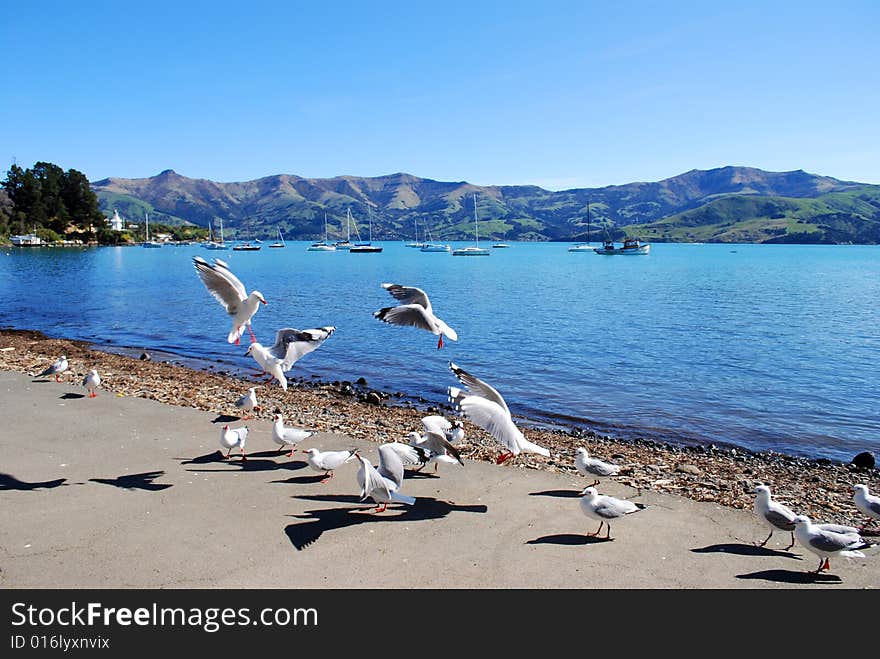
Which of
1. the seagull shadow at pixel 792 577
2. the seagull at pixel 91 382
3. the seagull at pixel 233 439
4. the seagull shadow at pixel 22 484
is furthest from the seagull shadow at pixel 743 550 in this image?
the seagull at pixel 91 382

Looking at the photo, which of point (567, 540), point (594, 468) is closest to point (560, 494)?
point (594, 468)

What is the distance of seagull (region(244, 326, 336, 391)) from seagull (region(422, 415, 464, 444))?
8.95ft

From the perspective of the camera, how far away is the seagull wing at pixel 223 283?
1203cm

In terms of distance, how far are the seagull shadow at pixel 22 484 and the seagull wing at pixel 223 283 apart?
4.27m

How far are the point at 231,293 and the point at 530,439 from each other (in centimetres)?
788

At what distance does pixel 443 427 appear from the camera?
1132cm

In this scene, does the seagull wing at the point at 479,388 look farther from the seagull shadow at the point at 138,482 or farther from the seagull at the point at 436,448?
the seagull shadow at the point at 138,482

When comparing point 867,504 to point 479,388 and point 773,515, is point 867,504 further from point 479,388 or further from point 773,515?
point 479,388

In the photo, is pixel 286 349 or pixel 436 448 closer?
pixel 436 448

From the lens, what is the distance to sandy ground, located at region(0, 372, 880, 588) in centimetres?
703

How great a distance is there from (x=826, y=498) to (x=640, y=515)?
4.55 metres

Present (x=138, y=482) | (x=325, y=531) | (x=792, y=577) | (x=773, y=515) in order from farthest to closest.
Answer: (x=138, y=482)
(x=773, y=515)
(x=325, y=531)
(x=792, y=577)
